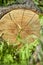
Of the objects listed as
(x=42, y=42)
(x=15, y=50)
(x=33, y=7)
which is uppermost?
(x=42, y=42)

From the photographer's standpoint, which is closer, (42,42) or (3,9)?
(42,42)

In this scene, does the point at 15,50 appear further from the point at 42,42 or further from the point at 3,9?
the point at 42,42

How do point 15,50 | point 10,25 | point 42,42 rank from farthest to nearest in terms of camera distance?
1. point 10,25
2. point 15,50
3. point 42,42

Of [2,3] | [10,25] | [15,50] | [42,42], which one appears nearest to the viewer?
[42,42]

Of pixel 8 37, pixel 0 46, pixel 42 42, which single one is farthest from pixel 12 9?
pixel 42 42

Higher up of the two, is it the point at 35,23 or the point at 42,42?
the point at 42,42

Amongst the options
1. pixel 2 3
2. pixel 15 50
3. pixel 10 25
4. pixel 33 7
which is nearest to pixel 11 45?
pixel 15 50
